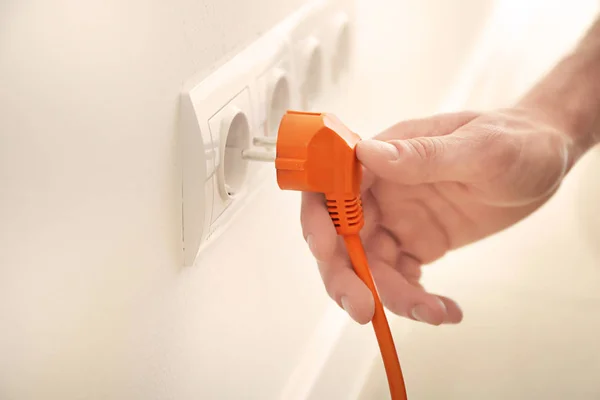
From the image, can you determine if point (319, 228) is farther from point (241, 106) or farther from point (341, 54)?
point (341, 54)

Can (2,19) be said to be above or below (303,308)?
above

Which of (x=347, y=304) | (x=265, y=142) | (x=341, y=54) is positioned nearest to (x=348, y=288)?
(x=347, y=304)

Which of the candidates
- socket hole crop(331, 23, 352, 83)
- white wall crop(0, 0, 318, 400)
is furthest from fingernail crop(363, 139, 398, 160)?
socket hole crop(331, 23, 352, 83)

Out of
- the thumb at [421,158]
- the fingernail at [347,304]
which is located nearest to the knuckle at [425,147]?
the thumb at [421,158]

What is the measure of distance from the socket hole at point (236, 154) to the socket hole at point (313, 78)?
0.11m

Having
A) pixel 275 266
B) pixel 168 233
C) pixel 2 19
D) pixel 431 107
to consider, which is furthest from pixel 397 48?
pixel 2 19

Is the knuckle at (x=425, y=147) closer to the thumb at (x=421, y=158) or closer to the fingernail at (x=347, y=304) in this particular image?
the thumb at (x=421, y=158)

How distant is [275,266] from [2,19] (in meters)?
0.35

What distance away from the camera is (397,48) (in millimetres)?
817

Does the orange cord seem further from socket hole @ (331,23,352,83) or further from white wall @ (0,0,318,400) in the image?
socket hole @ (331,23,352,83)

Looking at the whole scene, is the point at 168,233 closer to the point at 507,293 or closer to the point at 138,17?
the point at 138,17

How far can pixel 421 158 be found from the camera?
0.39 m

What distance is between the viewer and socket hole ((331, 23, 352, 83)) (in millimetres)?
571

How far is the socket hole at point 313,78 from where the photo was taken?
1.66ft
